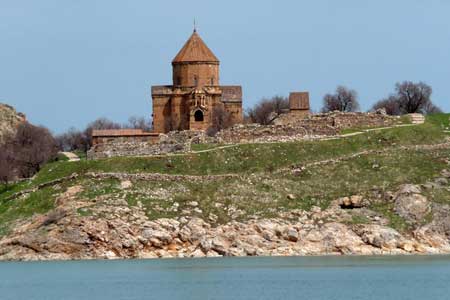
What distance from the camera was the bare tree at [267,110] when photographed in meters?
107

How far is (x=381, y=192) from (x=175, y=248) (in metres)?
11.2

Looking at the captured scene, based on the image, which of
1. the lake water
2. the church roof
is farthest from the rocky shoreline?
the church roof

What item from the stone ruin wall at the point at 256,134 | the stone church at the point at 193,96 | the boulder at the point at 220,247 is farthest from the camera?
the stone church at the point at 193,96

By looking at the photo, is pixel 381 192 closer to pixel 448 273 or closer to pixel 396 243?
pixel 396 243

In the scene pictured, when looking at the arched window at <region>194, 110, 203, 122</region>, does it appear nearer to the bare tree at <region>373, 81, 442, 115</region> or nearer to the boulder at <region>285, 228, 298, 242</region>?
the bare tree at <region>373, 81, 442, 115</region>

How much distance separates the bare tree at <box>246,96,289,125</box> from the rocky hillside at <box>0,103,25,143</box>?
21626 millimetres

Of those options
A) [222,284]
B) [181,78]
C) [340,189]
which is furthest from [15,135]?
[222,284]

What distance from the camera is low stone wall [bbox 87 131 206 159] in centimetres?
8381

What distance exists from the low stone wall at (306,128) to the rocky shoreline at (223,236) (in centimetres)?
1392

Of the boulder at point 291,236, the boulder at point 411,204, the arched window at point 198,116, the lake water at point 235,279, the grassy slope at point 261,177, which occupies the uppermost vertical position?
the arched window at point 198,116

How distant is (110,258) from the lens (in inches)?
2734

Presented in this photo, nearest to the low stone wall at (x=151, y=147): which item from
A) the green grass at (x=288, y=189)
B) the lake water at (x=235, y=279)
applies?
the green grass at (x=288, y=189)

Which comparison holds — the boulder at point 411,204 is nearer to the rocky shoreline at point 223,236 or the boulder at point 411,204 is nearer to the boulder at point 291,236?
the rocky shoreline at point 223,236

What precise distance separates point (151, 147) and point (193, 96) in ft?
67.7
